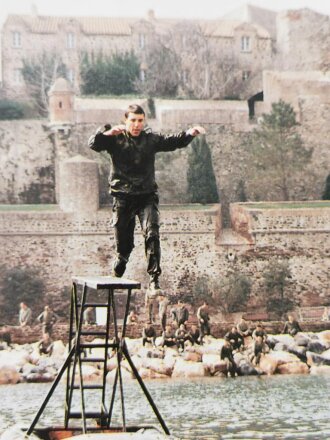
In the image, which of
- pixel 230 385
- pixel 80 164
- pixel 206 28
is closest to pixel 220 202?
pixel 80 164

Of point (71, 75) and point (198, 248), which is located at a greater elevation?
point (71, 75)

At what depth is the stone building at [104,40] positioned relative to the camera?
43906 millimetres

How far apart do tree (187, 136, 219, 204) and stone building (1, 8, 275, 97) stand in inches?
297

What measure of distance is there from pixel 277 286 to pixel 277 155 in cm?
453

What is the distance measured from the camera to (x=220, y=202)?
37.4 m

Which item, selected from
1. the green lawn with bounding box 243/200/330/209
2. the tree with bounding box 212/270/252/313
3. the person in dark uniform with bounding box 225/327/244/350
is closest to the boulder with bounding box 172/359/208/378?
the person in dark uniform with bounding box 225/327/244/350

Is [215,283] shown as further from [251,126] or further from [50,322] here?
[50,322]

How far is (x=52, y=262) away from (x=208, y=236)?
443 cm

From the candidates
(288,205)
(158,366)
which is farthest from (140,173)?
(288,205)

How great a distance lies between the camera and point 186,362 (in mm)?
22922

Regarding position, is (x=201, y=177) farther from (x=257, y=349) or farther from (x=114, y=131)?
(x=114, y=131)

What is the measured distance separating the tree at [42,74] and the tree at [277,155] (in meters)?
7.94

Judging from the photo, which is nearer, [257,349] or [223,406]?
[223,406]

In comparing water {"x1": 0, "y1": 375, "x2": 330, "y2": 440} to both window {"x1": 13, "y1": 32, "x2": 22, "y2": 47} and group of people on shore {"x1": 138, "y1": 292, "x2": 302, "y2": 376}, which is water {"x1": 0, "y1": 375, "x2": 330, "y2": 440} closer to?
group of people on shore {"x1": 138, "y1": 292, "x2": 302, "y2": 376}
